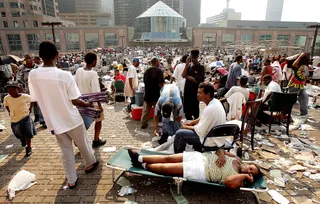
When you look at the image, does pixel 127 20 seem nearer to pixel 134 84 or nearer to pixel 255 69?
pixel 255 69

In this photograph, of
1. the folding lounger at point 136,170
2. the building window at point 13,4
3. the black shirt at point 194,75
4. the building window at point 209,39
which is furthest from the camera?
the building window at point 13,4

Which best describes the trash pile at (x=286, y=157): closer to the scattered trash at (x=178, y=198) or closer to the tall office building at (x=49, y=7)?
the scattered trash at (x=178, y=198)

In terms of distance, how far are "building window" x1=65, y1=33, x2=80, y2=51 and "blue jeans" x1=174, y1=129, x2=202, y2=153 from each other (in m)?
53.4

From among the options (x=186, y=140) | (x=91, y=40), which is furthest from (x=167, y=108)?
(x=91, y=40)

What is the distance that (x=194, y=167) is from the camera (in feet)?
8.87

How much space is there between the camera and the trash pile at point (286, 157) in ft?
10.3

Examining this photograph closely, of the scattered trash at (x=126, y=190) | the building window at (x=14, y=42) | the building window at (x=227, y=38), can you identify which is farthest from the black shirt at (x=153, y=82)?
the building window at (x=14, y=42)

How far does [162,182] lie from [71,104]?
1.77m

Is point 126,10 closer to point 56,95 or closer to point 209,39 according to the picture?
point 209,39

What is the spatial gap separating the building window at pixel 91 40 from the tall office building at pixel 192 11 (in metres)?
85.1

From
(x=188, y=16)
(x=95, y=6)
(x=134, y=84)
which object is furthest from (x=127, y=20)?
(x=134, y=84)

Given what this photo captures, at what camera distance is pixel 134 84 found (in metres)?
Result: 6.16

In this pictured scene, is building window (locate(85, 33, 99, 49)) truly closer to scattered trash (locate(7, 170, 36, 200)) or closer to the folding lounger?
scattered trash (locate(7, 170, 36, 200))

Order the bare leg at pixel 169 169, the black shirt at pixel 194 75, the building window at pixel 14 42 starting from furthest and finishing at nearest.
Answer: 1. the building window at pixel 14 42
2. the black shirt at pixel 194 75
3. the bare leg at pixel 169 169
